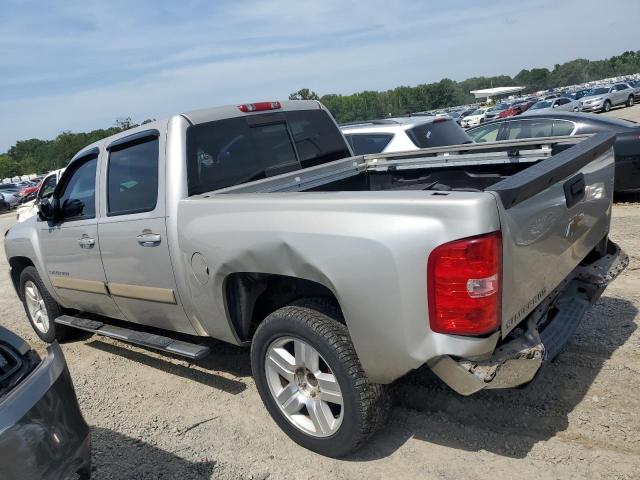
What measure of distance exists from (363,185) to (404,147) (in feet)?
9.86

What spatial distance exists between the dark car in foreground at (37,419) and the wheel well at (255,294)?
1046 millimetres

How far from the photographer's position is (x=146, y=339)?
4.00 metres

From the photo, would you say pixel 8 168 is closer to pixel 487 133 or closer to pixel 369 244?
pixel 487 133

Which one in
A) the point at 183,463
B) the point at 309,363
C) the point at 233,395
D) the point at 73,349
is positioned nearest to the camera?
the point at 309,363

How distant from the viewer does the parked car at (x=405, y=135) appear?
7637 millimetres

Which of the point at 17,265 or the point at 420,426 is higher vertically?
the point at 17,265

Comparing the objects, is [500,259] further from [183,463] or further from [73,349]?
[73,349]

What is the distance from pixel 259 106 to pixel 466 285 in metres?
2.53

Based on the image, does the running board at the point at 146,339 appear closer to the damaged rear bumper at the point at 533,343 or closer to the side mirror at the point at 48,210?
the side mirror at the point at 48,210

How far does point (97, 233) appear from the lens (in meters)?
4.17

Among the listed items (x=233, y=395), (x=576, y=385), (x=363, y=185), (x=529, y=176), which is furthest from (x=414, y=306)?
(x=363, y=185)

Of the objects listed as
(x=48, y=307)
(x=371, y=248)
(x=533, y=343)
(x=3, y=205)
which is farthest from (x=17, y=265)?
(x=3, y=205)

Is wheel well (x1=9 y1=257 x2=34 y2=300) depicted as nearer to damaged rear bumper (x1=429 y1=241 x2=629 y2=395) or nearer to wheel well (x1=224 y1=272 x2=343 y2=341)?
wheel well (x1=224 y1=272 x2=343 y2=341)

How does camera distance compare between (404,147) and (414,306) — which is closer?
(414,306)
